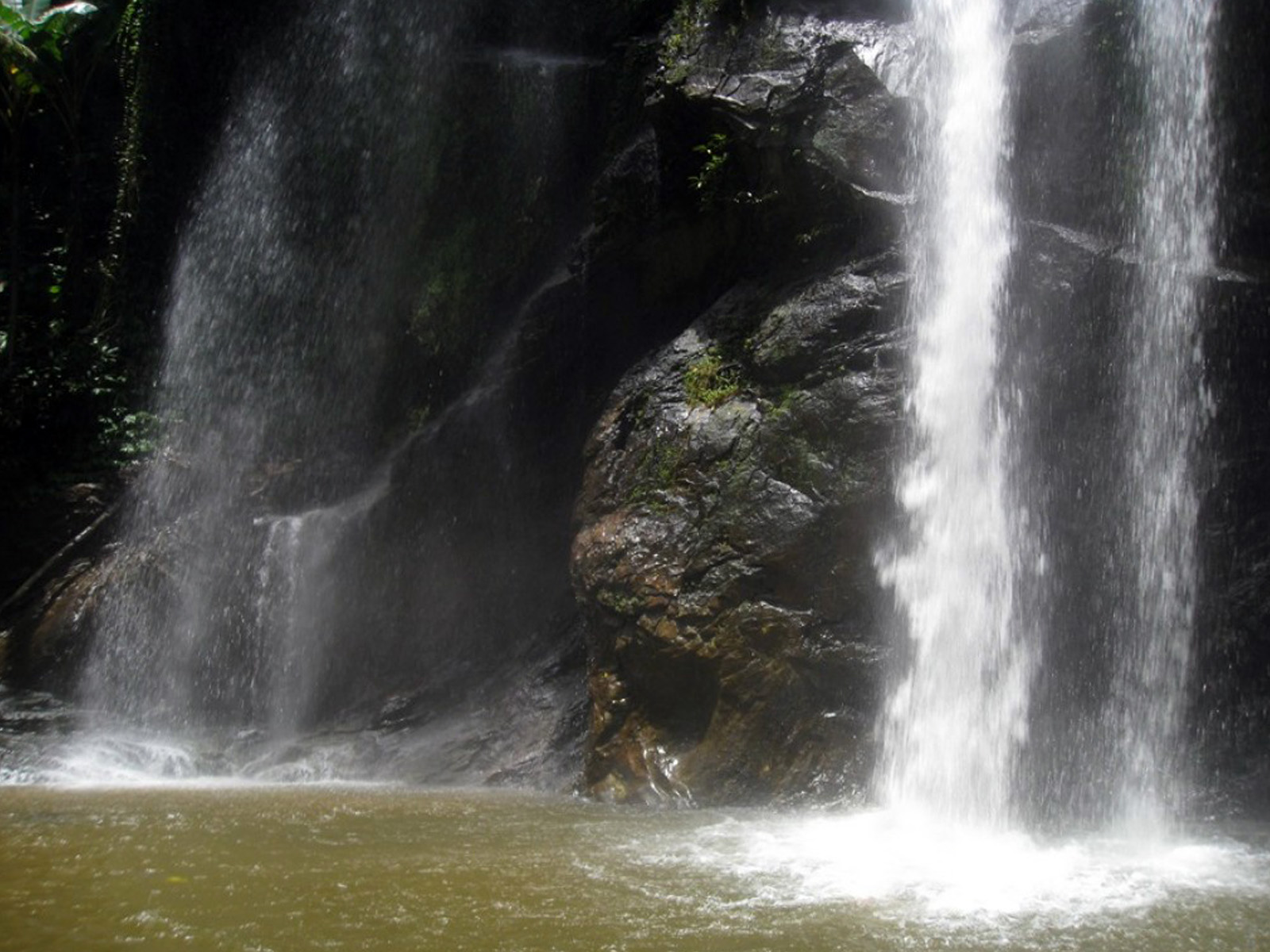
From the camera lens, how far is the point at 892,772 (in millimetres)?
6629

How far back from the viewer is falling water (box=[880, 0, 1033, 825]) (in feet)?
21.9

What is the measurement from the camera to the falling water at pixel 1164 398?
695 cm

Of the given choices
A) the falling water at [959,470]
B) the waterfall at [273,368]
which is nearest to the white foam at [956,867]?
the falling water at [959,470]

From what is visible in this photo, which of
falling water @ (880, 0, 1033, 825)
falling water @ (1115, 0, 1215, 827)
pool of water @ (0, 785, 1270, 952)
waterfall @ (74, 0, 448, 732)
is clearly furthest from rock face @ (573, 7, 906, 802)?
waterfall @ (74, 0, 448, 732)

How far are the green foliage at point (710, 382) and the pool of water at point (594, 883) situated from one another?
10.1ft

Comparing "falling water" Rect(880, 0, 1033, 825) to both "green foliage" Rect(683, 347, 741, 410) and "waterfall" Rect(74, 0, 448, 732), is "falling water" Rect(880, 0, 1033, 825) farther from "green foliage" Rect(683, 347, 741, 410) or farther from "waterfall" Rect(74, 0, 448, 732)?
"waterfall" Rect(74, 0, 448, 732)

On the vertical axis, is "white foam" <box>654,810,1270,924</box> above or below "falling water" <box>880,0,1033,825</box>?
below

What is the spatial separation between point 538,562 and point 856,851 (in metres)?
5.68

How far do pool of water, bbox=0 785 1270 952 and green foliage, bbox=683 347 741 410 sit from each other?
3.07 metres

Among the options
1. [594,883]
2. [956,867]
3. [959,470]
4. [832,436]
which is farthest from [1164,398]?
[594,883]

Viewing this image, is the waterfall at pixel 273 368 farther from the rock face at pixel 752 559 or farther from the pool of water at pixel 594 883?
the pool of water at pixel 594 883

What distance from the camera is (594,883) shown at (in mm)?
4129

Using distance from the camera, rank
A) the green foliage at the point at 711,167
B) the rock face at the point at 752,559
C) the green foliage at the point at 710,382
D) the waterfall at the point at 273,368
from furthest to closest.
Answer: the waterfall at the point at 273,368 < the green foliage at the point at 711,167 < the green foliage at the point at 710,382 < the rock face at the point at 752,559

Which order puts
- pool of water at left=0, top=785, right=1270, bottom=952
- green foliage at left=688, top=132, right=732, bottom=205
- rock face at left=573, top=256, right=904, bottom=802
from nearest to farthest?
pool of water at left=0, top=785, right=1270, bottom=952 → rock face at left=573, top=256, right=904, bottom=802 → green foliage at left=688, top=132, right=732, bottom=205
